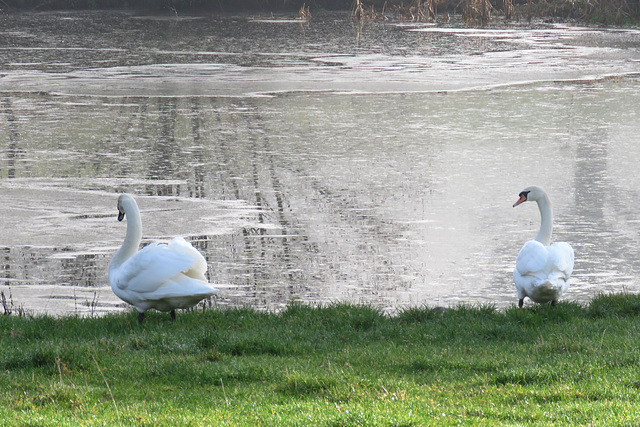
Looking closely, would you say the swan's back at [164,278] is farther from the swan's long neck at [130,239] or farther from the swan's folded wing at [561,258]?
the swan's folded wing at [561,258]

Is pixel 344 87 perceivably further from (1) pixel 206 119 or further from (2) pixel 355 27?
(2) pixel 355 27

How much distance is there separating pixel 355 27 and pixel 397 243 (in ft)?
95.6

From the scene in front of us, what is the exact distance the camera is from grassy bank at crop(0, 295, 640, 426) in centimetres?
472

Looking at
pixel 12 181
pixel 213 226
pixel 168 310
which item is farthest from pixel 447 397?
pixel 12 181

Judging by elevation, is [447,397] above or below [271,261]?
above

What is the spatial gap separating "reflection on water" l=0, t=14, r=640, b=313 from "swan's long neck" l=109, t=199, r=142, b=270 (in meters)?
0.72

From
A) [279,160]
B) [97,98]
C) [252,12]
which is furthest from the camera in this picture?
[252,12]

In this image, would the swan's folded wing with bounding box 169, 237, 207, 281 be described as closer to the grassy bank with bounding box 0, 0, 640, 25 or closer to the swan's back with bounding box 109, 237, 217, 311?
the swan's back with bounding box 109, 237, 217, 311

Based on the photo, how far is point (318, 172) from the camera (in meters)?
13.0

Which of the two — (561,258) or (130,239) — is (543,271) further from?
(130,239)

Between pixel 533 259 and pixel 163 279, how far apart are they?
2.93 meters

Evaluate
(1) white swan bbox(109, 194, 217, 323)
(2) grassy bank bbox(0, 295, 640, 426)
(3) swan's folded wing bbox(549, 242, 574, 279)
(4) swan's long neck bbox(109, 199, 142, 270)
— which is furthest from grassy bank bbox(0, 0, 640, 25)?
(1) white swan bbox(109, 194, 217, 323)

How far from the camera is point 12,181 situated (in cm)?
1231

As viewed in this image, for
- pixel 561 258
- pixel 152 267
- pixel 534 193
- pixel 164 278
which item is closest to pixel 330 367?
pixel 164 278
